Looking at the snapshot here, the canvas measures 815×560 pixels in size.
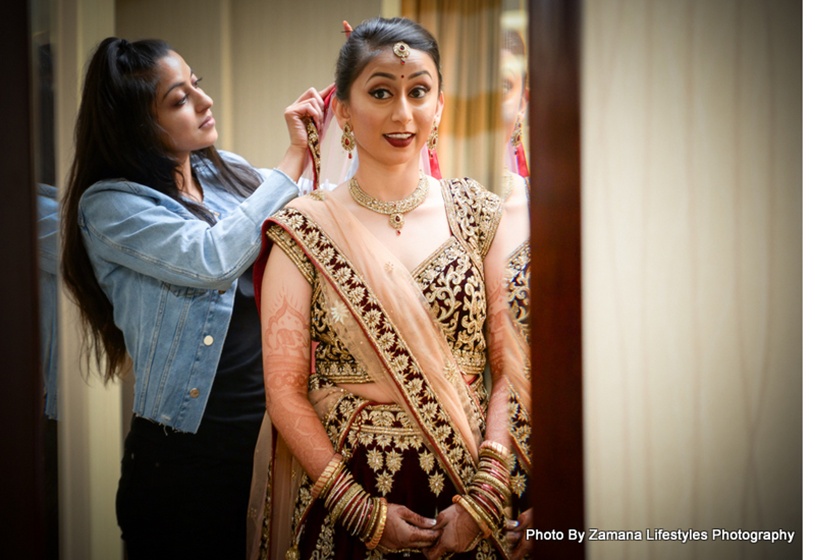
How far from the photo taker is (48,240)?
1.26 m

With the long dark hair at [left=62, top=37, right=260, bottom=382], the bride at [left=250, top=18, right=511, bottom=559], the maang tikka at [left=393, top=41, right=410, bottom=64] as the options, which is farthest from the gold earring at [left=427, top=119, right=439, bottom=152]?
the long dark hair at [left=62, top=37, right=260, bottom=382]

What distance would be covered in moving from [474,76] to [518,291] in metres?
0.51

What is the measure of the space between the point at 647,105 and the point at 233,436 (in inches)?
40.0

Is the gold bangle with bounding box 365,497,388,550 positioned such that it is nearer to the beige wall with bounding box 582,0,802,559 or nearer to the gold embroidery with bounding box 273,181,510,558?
the gold embroidery with bounding box 273,181,510,558

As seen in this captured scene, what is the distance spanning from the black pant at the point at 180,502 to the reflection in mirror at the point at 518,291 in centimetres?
60

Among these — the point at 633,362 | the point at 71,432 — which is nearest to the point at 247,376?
the point at 71,432

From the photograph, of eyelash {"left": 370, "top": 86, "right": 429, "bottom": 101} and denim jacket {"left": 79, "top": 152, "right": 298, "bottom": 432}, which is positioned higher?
eyelash {"left": 370, "top": 86, "right": 429, "bottom": 101}

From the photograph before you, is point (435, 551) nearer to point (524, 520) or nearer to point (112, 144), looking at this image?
point (524, 520)

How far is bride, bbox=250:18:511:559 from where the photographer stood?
102 centimetres

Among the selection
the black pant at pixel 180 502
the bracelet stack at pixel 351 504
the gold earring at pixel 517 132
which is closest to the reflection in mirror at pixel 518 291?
the gold earring at pixel 517 132

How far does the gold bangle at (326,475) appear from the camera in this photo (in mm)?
999

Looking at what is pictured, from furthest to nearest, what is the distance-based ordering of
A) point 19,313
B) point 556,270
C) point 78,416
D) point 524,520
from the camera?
point 78,416 < point 524,520 < point 19,313 < point 556,270

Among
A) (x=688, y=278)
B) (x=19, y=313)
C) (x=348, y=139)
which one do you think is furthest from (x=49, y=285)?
(x=688, y=278)

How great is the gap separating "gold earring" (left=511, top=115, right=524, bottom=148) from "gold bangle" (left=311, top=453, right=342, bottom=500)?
61 cm
